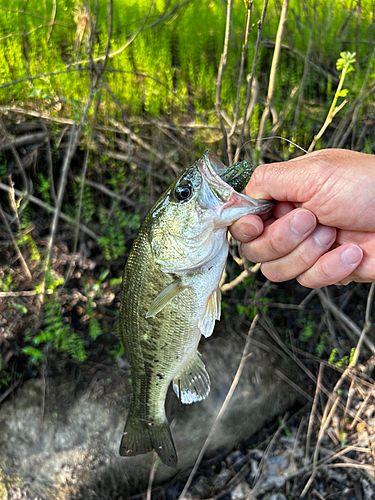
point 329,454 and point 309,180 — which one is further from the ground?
point 309,180

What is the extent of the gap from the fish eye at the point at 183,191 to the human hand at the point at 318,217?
193 mm

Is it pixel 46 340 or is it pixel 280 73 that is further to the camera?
pixel 280 73

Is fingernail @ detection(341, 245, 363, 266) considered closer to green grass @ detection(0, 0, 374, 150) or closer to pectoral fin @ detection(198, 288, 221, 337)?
pectoral fin @ detection(198, 288, 221, 337)

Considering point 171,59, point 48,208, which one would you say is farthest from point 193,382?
point 171,59

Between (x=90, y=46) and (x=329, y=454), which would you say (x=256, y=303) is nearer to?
(x=329, y=454)

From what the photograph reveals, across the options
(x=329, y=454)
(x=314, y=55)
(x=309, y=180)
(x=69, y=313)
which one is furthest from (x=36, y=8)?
(x=329, y=454)

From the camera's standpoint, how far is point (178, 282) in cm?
160

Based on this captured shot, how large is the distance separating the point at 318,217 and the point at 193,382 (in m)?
0.84

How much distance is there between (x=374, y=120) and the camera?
2.86m

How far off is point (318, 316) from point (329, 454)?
0.87m

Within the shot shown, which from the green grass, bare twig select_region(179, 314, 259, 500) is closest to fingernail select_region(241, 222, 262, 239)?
bare twig select_region(179, 314, 259, 500)

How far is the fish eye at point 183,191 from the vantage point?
57.7 inches

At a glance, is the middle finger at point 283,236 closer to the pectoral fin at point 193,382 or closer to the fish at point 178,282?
the fish at point 178,282

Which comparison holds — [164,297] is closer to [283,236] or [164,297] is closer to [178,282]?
[178,282]
